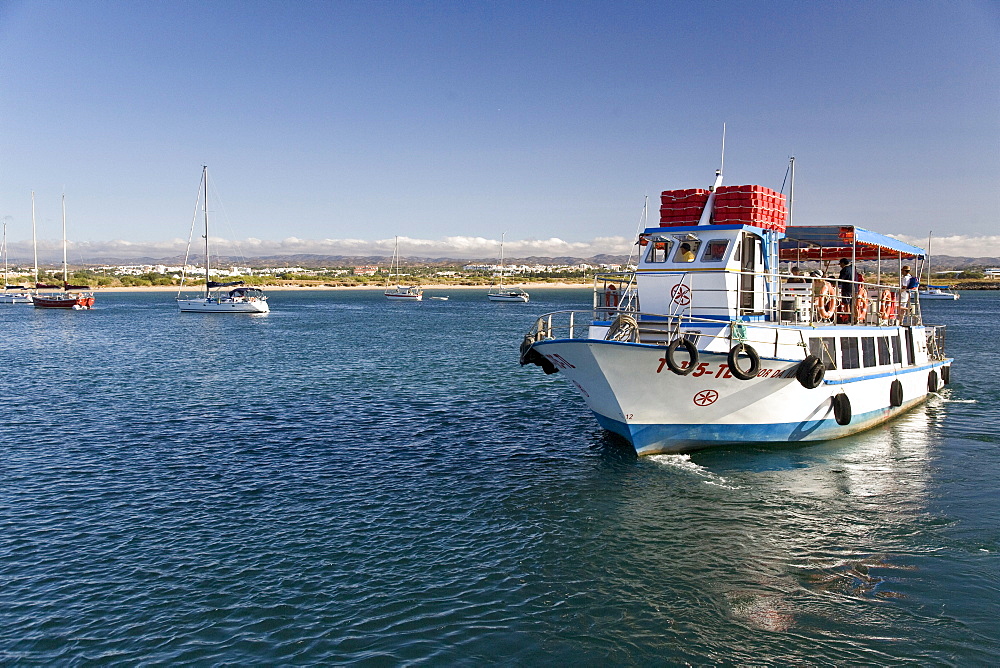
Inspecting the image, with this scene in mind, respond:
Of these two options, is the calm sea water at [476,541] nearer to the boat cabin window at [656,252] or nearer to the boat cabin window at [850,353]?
the boat cabin window at [850,353]

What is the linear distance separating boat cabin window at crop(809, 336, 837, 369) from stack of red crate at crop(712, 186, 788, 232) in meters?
3.34

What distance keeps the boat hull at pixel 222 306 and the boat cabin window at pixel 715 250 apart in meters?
78.5

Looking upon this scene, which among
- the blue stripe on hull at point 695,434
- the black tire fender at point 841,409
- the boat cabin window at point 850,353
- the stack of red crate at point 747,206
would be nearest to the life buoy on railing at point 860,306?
the boat cabin window at point 850,353

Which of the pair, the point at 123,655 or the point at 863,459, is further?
the point at 863,459

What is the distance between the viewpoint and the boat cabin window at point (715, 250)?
762 inches

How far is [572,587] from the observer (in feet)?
38.2

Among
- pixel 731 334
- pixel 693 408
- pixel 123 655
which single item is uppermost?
pixel 731 334

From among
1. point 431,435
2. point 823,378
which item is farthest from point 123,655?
point 823,378

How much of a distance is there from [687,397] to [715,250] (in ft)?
14.5

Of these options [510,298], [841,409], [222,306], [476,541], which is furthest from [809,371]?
→ [510,298]

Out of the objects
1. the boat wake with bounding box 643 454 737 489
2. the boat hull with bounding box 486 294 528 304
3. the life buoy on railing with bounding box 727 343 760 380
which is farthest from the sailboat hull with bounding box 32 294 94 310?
the life buoy on railing with bounding box 727 343 760 380

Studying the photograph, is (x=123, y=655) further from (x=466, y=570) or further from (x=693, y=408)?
(x=693, y=408)

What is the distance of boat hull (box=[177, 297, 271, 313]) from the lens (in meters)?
89.6

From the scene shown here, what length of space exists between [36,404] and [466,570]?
23.1 m
